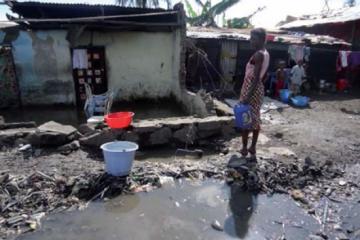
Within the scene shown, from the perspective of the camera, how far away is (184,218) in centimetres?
395

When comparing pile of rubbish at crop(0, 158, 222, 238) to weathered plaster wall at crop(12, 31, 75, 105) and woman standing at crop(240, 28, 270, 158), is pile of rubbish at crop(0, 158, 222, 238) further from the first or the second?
weathered plaster wall at crop(12, 31, 75, 105)

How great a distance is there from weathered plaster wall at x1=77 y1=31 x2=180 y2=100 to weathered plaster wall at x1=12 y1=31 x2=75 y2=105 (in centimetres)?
107

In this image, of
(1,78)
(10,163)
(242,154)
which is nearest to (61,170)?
(10,163)

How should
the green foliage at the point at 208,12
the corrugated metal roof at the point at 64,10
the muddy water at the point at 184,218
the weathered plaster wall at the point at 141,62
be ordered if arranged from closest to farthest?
the muddy water at the point at 184,218, the corrugated metal roof at the point at 64,10, the weathered plaster wall at the point at 141,62, the green foliage at the point at 208,12

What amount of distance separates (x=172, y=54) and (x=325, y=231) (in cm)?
823

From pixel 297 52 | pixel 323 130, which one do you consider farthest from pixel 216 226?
pixel 297 52

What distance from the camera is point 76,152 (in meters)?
5.67

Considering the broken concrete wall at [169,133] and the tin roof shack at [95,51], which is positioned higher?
the tin roof shack at [95,51]

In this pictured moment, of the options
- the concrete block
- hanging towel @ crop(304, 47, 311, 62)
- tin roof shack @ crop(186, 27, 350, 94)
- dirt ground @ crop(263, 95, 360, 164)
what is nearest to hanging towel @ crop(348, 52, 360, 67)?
tin roof shack @ crop(186, 27, 350, 94)

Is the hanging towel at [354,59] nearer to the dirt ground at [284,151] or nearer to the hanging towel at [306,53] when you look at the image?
the hanging towel at [306,53]

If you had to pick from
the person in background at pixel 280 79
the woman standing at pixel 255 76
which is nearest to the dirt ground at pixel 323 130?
the person in background at pixel 280 79

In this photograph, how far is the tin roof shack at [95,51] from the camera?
358 inches

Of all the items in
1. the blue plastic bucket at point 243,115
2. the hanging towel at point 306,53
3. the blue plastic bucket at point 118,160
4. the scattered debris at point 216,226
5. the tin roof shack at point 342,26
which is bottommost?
the scattered debris at point 216,226

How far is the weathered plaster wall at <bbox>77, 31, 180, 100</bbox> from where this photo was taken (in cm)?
1029
